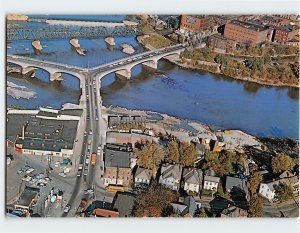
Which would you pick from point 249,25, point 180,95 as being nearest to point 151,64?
point 180,95

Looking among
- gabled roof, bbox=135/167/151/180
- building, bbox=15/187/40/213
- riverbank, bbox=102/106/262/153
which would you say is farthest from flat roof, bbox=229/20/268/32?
building, bbox=15/187/40/213

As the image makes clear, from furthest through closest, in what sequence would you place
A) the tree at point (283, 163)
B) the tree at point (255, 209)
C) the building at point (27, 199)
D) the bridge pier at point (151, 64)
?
1. the bridge pier at point (151, 64)
2. the tree at point (283, 163)
3. the tree at point (255, 209)
4. the building at point (27, 199)

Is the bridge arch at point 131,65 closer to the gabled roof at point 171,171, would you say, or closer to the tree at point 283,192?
the gabled roof at point 171,171

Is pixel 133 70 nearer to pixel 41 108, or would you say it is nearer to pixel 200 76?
pixel 200 76

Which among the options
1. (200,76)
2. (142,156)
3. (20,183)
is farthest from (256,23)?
(20,183)

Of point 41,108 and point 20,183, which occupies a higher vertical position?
Answer: point 41,108

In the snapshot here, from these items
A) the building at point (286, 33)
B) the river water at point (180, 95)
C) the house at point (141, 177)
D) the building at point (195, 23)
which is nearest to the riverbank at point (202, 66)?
the river water at point (180, 95)
